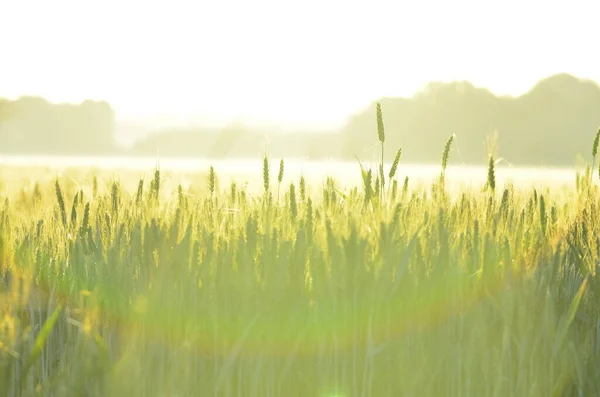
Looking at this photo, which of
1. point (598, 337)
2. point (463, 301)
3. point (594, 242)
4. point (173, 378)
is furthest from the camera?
point (594, 242)

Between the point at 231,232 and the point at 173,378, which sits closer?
the point at 173,378

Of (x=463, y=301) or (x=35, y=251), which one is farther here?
(x=35, y=251)

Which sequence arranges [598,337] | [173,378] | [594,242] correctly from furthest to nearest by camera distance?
[594,242]
[598,337]
[173,378]

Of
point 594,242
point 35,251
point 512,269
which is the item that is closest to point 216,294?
point 512,269

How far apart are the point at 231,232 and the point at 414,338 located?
650 millimetres

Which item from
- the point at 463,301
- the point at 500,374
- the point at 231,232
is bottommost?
the point at 500,374

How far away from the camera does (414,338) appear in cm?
201

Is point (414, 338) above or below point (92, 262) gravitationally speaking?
below

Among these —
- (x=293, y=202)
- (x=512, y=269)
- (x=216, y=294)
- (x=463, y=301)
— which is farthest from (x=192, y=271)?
(x=512, y=269)

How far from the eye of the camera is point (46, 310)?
237cm

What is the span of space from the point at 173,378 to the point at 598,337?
4.26 ft

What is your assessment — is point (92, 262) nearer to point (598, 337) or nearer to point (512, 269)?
point (512, 269)

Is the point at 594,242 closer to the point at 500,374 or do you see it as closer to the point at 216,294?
the point at 500,374

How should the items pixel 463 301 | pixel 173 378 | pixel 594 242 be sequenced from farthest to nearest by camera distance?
pixel 594 242 < pixel 463 301 < pixel 173 378
